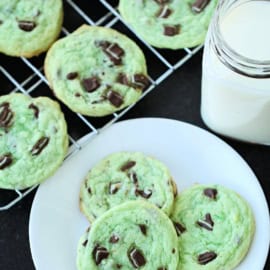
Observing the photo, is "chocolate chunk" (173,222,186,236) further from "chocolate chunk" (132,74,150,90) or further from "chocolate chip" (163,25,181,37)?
"chocolate chip" (163,25,181,37)

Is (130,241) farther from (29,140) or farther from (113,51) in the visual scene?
(113,51)

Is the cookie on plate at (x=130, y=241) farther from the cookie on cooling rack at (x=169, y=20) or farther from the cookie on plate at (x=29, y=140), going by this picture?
the cookie on cooling rack at (x=169, y=20)

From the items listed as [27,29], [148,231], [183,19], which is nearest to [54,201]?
[148,231]

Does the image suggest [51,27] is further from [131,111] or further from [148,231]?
[148,231]

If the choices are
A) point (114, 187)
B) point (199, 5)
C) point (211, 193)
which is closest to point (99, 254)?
point (114, 187)

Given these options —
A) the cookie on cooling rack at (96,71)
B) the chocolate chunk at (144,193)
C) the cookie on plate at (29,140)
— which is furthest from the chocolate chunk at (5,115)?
the chocolate chunk at (144,193)
